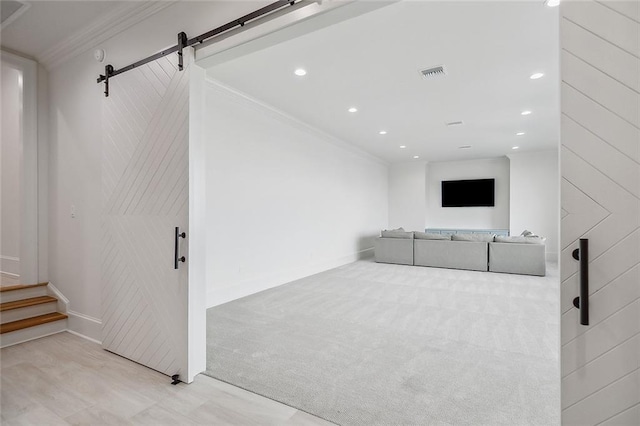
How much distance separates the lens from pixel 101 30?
2.77 meters

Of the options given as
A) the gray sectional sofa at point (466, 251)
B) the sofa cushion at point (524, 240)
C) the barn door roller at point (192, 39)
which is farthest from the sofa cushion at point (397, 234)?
the barn door roller at point (192, 39)

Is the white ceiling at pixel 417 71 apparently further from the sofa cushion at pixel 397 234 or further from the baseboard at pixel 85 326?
the baseboard at pixel 85 326

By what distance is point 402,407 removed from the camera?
6.35ft

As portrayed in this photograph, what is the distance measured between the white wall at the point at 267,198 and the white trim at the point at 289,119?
0.07 feet

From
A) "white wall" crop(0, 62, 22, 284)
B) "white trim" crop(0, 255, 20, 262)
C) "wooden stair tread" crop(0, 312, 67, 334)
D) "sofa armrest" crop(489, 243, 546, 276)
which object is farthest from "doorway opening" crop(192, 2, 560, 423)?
"white wall" crop(0, 62, 22, 284)

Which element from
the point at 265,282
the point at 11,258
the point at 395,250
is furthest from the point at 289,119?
the point at 11,258

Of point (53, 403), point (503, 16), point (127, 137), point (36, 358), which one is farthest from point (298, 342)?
point (503, 16)

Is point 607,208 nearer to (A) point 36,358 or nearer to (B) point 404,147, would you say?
(A) point 36,358

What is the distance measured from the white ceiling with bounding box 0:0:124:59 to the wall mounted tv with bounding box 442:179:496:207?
30.5 feet

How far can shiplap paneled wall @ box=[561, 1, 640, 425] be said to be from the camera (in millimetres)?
1082

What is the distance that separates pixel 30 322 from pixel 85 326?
537 millimetres

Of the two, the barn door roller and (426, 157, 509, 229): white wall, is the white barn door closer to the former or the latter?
the barn door roller

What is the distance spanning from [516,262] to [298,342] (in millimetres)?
5218

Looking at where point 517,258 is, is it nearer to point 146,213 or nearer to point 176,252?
point 176,252
